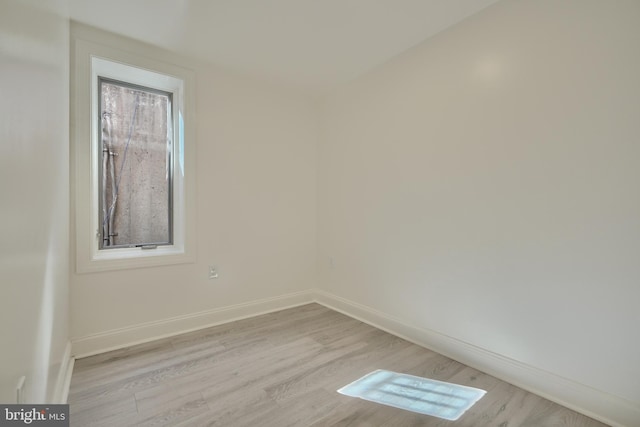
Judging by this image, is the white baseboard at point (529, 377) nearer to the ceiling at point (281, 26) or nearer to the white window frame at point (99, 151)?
the white window frame at point (99, 151)

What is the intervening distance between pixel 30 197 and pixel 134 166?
1.78 metres

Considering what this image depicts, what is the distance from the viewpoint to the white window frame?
2137 mm

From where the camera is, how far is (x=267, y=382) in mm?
1847

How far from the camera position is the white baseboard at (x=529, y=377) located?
58.6 inches

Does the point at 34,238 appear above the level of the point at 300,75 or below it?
below

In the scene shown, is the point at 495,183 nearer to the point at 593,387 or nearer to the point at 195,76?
the point at 593,387

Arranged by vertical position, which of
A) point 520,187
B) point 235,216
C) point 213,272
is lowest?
point 213,272

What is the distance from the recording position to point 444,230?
7.31 feet

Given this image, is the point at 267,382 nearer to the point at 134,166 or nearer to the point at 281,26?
the point at 134,166

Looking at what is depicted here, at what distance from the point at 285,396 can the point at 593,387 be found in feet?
5.59

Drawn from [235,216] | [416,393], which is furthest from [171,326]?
[416,393]

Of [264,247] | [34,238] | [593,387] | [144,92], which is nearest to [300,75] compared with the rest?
[144,92]

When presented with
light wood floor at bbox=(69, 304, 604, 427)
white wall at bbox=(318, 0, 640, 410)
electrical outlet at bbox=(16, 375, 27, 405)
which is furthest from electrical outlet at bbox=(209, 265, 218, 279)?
electrical outlet at bbox=(16, 375, 27, 405)

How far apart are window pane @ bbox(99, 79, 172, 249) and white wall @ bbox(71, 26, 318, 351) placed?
37 cm
